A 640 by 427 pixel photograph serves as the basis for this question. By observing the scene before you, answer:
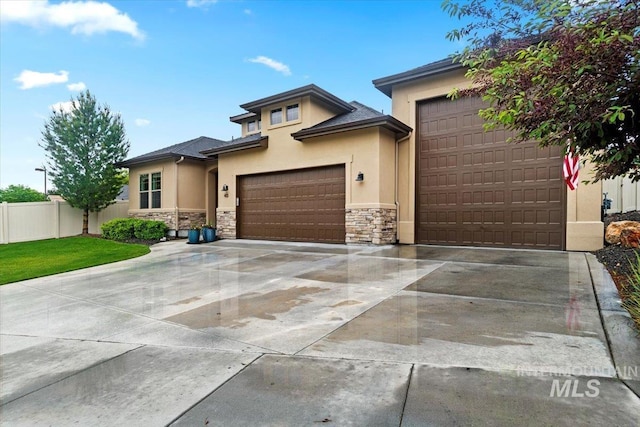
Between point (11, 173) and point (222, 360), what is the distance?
1636 inches

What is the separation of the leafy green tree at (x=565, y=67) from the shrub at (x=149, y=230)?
14.6 metres

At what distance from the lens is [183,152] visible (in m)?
16.8

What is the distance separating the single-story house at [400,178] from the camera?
9.37 meters

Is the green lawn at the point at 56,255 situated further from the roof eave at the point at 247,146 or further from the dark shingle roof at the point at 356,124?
the dark shingle roof at the point at 356,124

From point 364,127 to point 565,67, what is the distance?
7.73 metres

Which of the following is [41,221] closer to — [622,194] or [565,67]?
[565,67]

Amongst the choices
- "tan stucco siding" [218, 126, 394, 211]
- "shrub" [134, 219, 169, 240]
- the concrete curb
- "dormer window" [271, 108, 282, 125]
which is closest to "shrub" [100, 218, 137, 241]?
"shrub" [134, 219, 169, 240]

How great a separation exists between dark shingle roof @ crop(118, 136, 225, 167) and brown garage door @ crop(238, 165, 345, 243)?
3.95m

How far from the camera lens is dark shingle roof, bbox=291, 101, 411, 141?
10.4 m

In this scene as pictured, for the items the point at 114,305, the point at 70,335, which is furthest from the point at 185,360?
the point at 114,305

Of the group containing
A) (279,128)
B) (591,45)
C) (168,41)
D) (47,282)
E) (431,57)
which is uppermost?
(168,41)

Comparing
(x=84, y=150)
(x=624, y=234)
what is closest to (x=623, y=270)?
(x=624, y=234)

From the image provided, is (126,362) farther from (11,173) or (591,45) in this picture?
(11,173)

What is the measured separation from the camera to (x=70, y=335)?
4016 mm
